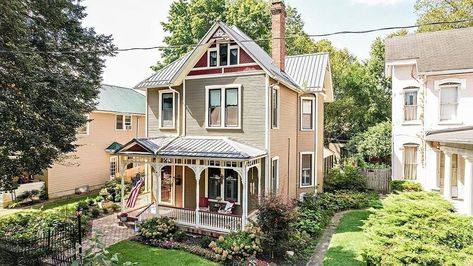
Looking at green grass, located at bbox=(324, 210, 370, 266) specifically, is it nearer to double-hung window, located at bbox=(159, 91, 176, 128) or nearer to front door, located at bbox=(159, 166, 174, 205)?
front door, located at bbox=(159, 166, 174, 205)

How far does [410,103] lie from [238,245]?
16.8 metres

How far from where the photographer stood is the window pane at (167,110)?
1650 cm

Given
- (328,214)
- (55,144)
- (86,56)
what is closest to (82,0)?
(86,56)

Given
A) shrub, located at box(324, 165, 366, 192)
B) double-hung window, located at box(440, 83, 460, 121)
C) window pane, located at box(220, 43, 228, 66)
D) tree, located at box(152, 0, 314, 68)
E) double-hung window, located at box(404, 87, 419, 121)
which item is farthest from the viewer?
tree, located at box(152, 0, 314, 68)

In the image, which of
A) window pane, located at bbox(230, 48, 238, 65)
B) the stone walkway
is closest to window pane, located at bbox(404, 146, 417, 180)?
window pane, located at bbox(230, 48, 238, 65)

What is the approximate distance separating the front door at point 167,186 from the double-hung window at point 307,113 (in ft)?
28.8

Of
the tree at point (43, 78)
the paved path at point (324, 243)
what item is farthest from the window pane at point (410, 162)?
the tree at point (43, 78)

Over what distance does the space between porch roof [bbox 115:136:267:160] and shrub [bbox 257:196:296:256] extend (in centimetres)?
226

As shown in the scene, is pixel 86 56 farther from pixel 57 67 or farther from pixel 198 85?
pixel 198 85

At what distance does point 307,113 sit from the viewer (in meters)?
19.4

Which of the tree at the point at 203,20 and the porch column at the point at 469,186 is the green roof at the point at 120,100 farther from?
the porch column at the point at 469,186

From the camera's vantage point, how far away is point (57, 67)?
1357 centimetres

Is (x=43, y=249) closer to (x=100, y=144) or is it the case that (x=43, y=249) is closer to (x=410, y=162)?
(x=100, y=144)

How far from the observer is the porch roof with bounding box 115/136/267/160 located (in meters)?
13.0
